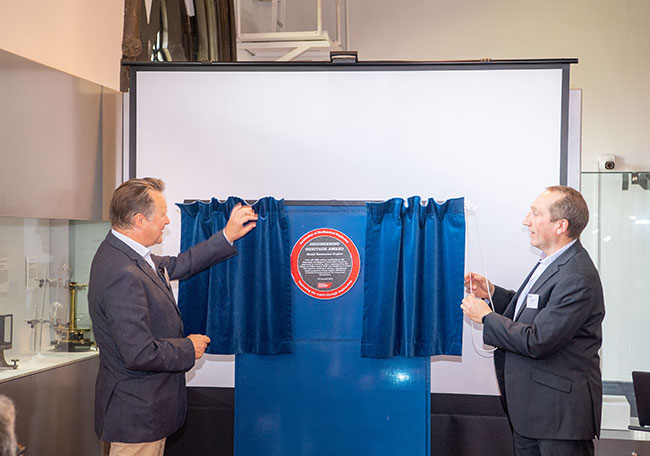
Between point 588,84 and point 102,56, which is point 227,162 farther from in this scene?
point 588,84

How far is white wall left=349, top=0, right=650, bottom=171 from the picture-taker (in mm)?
5965

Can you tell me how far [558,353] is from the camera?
8.45 ft

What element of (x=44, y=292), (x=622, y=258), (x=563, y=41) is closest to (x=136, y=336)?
(x=44, y=292)

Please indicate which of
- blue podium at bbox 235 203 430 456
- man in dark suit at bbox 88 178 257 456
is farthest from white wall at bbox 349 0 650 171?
man in dark suit at bbox 88 178 257 456

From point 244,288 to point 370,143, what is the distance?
1.06m

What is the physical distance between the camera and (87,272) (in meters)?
3.79

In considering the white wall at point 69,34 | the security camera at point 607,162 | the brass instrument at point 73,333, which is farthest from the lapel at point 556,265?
the security camera at point 607,162

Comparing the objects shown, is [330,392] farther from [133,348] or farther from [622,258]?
[622,258]

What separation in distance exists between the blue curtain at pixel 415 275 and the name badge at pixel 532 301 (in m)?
0.30

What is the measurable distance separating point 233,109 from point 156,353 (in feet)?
5.20

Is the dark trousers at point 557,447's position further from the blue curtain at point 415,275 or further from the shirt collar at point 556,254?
the shirt collar at point 556,254

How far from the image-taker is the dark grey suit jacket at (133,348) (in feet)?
7.57

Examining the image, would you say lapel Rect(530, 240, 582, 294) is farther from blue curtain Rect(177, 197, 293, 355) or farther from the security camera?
the security camera

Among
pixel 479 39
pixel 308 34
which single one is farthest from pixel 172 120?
pixel 479 39
